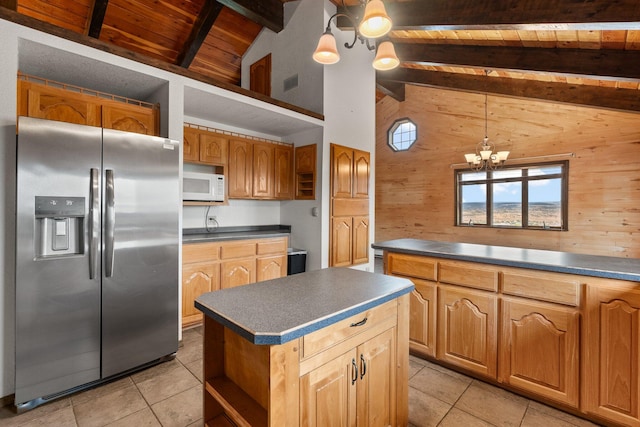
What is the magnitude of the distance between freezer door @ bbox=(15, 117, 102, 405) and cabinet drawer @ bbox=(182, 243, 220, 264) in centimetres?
107

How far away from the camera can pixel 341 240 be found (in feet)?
14.9

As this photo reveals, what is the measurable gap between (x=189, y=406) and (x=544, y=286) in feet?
7.97

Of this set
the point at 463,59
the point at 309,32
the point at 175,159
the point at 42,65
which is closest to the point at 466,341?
the point at 175,159

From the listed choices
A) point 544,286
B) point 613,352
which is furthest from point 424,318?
point 613,352

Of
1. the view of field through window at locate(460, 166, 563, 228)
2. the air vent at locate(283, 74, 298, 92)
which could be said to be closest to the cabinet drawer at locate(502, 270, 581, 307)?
the air vent at locate(283, 74, 298, 92)

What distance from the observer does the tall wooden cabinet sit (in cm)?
440

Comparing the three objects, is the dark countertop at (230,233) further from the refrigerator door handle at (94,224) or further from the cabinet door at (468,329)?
the cabinet door at (468,329)

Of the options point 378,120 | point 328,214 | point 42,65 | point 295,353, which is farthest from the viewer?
point 378,120

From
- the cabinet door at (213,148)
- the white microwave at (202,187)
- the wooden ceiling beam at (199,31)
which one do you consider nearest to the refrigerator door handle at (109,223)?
the white microwave at (202,187)

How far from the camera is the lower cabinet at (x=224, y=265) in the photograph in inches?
125

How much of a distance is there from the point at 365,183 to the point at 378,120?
341 cm

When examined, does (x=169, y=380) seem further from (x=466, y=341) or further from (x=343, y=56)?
(x=343, y=56)

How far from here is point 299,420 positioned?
109 centimetres

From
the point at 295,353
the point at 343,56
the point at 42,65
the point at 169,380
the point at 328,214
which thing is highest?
the point at 343,56
